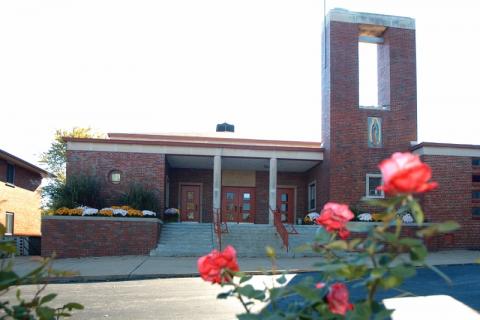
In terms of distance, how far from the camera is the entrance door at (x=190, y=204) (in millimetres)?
27281

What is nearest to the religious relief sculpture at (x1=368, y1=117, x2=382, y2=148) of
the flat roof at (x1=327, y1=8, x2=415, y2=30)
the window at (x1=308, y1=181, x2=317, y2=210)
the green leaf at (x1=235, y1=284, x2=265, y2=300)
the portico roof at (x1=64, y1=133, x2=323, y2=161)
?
the portico roof at (x1=64, y1=133, x2=323, y2=161)

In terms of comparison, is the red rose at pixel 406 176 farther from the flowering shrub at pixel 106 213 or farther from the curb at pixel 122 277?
the flowering shrub at pixel 106 213

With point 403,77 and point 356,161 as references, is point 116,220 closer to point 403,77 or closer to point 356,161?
point 356,161

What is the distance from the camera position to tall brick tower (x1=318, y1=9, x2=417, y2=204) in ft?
78.4

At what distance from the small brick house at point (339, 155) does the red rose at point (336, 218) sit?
21.0 m

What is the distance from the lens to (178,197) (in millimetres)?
27312

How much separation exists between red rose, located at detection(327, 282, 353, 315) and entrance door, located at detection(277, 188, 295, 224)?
2623 centimetres

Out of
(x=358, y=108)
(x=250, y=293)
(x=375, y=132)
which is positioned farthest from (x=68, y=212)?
(x=250, y=293)

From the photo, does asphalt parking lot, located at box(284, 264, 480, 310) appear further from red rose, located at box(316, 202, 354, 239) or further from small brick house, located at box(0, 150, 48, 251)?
small brick house, located at box(0, 150, 48, 251)

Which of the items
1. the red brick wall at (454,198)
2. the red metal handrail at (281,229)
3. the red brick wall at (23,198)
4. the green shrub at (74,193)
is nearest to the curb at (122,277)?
the red metal handrail at (281,229)

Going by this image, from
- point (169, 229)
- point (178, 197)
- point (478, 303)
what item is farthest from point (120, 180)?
point (478, 303)

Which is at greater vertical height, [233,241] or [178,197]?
[178,197]

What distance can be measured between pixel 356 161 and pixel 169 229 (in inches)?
350

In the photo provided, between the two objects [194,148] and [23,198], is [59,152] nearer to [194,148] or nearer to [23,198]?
[23,198]
